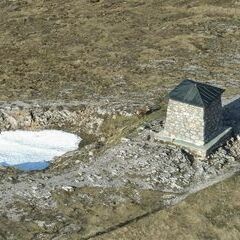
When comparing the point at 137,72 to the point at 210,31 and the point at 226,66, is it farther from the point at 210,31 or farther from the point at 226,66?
the point at 210,31

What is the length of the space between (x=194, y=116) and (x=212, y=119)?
68.6 inches

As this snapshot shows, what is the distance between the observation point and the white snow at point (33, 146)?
43.1 metres

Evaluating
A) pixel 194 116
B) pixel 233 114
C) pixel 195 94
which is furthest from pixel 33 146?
pixel 233 114

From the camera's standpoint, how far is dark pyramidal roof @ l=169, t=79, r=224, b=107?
119 ft

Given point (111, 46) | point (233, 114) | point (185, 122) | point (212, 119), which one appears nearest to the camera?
point (185, 122)

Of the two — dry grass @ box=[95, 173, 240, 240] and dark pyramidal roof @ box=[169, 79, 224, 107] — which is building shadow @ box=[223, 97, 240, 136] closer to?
dark pyramidal roof @ box=[169, 79, 224, 107]

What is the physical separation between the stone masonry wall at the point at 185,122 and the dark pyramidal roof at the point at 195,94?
33 centimetres

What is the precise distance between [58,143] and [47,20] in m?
31.1

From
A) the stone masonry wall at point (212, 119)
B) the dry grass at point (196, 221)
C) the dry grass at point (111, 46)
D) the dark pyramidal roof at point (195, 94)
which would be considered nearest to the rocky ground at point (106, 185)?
the dry grass at point (196, 221)

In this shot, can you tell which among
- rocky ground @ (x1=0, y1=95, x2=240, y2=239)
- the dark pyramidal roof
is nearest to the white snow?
rocky ground @ (x1=0, y1=95, x2=240, y2=239)

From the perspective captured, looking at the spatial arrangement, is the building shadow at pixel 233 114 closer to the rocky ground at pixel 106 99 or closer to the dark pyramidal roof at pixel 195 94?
the rocky ground at pixel 106 99

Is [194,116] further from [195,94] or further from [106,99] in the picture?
[106,99]

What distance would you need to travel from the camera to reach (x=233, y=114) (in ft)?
143

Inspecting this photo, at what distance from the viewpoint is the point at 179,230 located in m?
31.6
